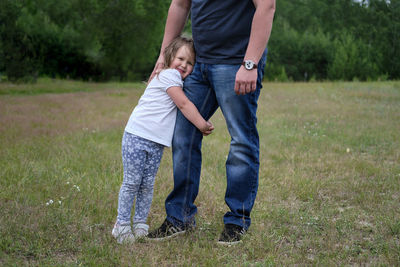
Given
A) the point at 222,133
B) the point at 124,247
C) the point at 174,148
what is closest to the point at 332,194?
the point at 174,148

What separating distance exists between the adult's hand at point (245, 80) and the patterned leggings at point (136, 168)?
2.41 feet

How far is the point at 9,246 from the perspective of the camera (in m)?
2.93

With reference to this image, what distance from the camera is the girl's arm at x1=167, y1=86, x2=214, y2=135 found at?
292 centimetres

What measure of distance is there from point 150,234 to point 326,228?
4.51ft

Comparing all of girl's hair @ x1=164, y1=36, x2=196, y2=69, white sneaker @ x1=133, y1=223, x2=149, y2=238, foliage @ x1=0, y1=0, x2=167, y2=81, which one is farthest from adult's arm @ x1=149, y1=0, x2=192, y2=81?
Result: foliage @ x1=0, y1=0, x2=167, y2=81

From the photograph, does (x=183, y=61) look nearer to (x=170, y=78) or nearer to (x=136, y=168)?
(x=170, y=78)

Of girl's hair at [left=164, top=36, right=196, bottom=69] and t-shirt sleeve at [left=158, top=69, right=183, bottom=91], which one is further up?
girl's hair at [left=164, top=36, right=196, bottom=69]

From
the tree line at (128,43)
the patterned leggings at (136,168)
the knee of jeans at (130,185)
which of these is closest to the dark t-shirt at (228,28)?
the patterned leggings at (136,168)

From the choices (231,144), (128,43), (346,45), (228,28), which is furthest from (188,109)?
(346,45)

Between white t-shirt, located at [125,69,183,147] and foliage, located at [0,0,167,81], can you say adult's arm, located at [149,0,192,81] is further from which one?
foliage, located at [0,0,167,81]

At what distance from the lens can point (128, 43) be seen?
2739cm

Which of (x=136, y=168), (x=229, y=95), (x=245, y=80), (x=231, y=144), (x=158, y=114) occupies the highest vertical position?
(x=245, y=80)

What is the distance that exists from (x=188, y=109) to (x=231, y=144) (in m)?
0.40

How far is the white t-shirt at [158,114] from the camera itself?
297cm
